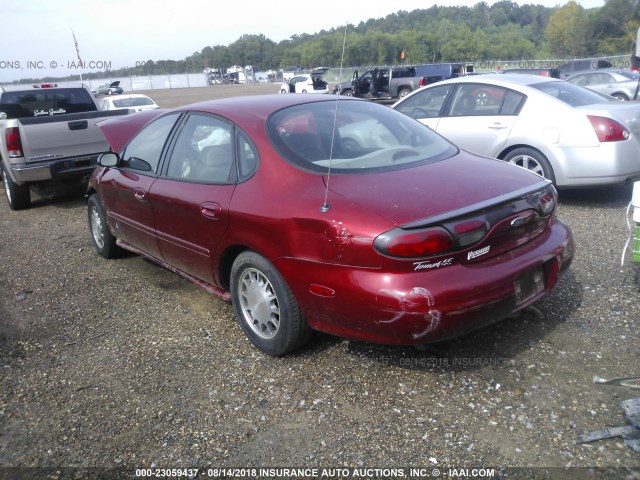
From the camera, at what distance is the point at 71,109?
9.43m

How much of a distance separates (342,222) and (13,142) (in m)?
6.45

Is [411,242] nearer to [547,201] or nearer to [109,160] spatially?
[547,201]

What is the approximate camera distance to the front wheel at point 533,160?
6168mm

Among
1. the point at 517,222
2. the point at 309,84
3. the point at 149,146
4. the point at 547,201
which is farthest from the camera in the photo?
the point at 309,84

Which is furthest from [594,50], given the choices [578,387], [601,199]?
[578,387]

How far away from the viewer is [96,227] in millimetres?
5750

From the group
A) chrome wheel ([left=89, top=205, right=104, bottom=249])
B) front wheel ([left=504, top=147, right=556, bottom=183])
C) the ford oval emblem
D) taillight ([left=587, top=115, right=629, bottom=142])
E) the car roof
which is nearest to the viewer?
the ford oval emblem

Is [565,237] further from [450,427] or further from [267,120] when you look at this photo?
[267,120]

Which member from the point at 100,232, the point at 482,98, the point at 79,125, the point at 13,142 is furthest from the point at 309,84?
the point at 100,232

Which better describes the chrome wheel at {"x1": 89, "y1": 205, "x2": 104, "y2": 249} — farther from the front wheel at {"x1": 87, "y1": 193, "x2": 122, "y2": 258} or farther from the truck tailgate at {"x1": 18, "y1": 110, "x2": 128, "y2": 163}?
the truck tailgate at {"x1": 18, "y1": 110, "x2": 128, "y2": 163}

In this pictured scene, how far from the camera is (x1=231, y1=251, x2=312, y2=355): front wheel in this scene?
128 inches

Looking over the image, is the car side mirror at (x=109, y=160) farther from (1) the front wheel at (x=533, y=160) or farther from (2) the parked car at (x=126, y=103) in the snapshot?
(2) the parked car at (x=126, y=103)

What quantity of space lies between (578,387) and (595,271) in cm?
180

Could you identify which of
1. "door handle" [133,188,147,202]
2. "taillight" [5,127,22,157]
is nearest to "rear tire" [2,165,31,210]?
"taillight" [5,127,22,157]
